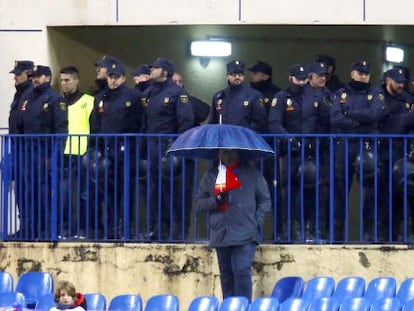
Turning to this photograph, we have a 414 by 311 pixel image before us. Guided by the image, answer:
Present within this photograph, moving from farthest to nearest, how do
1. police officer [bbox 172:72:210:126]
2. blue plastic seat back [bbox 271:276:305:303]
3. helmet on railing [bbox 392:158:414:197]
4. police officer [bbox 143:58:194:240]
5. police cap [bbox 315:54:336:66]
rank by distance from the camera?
police cap [bbox 315:54:336:66] < police officer [bbox 172:72:210:126] < police officer [bbox 143:58:194:240] < helmet on railing [bbox 392:158:414:197] < blue plastic seat back [bbox 271:276:305:303]

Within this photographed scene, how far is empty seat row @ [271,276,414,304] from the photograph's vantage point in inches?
583

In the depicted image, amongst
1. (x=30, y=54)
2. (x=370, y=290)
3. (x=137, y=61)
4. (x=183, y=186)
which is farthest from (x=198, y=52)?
(x=370, y=290)

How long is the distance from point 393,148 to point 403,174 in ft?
0.99

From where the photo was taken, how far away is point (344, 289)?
49.5 ft

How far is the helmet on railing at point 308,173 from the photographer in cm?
1684

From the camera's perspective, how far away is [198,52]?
20688 mm

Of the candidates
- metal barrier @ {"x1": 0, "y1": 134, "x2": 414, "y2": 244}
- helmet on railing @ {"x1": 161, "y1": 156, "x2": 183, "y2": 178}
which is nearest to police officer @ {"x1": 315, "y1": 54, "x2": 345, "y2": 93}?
metal barrier @ {"x1": 0, "y1": 134, "x2": 414, "y2": 244}

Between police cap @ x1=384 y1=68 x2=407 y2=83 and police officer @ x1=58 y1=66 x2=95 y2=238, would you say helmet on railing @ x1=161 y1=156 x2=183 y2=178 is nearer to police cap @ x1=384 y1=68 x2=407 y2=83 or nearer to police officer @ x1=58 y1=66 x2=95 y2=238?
police officer @ x1=58 y1=66 x2=95 y2=238

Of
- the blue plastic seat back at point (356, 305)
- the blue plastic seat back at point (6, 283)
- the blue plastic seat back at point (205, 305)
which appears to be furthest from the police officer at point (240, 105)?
the blue plastic seat back at point (356, 305)

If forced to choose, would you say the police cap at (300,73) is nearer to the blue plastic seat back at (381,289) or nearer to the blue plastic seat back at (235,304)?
the blue plastic seat back at (381,289)

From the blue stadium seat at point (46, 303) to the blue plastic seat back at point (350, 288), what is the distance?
2418 millimetres

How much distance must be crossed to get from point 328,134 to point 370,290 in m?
2.33

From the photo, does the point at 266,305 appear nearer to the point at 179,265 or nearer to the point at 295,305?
the point at 295,305

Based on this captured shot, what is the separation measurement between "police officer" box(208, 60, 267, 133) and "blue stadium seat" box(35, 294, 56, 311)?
2.96 m
